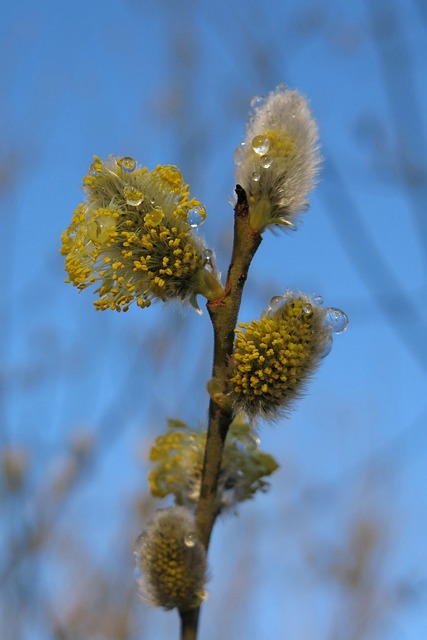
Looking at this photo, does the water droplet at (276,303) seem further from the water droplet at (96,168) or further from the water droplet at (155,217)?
the water droplet at (96,168)

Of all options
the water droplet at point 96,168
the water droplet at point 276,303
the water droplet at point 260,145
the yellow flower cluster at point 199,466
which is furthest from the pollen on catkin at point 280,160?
the yellow flower cluster at point 199,466

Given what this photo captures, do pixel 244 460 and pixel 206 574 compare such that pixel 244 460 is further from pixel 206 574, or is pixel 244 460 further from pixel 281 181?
pixel 281 181

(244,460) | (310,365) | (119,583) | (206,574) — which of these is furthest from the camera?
(119,583)

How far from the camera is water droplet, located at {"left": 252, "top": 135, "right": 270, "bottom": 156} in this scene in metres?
1.24

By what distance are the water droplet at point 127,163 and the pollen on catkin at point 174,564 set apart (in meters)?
0.55

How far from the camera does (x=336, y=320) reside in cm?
118

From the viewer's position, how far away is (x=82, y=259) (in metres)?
1.25

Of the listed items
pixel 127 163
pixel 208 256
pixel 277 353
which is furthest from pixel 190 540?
pixel 127 163

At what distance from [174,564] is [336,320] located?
17.9 inches

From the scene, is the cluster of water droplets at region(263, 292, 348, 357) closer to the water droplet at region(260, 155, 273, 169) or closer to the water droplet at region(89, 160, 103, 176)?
the water droplet at region(260, 155, 273, 169)

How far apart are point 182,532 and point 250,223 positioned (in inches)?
19.2

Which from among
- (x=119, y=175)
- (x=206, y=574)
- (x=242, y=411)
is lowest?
(x=206, y=574)

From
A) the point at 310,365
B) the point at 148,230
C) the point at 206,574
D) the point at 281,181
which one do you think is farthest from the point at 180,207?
the point at 206,574

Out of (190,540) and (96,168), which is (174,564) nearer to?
(190,540)
